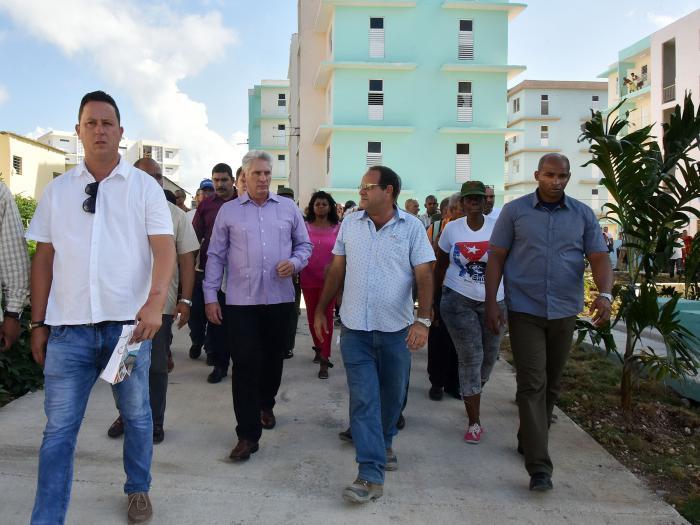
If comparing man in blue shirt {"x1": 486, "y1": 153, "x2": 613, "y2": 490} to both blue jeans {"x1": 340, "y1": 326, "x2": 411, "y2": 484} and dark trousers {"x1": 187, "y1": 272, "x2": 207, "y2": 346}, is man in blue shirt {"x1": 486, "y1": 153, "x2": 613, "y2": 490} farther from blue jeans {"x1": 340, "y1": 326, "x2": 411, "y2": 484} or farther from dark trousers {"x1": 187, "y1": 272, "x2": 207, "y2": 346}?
dark trousers {"x1": 187, "y1": 272, "x2": 207, "y2": 346}

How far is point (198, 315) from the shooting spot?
729 cm

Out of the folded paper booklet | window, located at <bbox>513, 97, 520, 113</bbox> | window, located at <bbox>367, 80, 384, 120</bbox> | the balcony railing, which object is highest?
window, located at <bbox>513, 97, 520, 113</bbox>

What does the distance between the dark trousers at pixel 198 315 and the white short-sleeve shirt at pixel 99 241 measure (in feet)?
12.6

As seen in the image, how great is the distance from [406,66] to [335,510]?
2859 cm

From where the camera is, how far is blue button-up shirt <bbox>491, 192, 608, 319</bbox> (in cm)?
427

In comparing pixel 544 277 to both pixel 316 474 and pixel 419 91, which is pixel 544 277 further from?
pixel 419 91

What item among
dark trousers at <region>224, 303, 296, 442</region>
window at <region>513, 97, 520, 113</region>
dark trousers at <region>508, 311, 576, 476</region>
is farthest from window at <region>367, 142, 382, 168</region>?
window at <region>513, 97, 520, 113</region>

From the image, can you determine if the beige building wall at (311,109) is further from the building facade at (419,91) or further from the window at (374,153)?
the window at (374,153)

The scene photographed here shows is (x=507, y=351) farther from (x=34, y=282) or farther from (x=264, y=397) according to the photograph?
(x=34, y=282)

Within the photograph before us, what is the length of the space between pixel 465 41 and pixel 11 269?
3087 centimetres

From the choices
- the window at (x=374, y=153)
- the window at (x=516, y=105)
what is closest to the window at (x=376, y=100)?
the window at (x=374, y=153)

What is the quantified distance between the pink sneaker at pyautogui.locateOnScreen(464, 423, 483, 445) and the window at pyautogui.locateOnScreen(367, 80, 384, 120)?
26863 mm

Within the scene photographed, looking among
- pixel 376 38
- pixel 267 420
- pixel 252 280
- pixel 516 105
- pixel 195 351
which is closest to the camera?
pixel 252 280

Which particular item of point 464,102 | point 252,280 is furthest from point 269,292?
point 464,102
